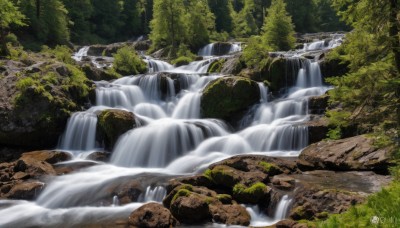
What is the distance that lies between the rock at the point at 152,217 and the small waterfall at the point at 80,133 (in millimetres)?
11759

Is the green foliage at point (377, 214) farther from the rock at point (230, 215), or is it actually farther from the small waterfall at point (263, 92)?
the small waterfall at point (263, 92)

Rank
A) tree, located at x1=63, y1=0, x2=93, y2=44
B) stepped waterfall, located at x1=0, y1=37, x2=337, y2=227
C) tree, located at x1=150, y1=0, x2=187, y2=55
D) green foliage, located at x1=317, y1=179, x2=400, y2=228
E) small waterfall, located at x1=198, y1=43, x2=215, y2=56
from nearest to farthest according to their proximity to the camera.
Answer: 1. green foliage, located at x1=317, y1=179, x2=400, y2=228
2. stepped waterfall, located at x1=0, y1=37, x2=337, y2=227
3. tree, located at x1=150, y1=0, x2=187, y2=55
4. small waterfall, located at x1=198, y1=43, x2=215, y2=56
5. tree, located at x1=63, y1=0, x2=93, y2=44

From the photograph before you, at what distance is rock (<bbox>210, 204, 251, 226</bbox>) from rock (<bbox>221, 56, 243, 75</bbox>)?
2116 cm

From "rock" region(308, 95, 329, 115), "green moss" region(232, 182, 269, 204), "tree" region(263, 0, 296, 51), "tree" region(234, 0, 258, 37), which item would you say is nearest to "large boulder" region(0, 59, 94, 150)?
"green moss" region(232, 182, 269, 204)

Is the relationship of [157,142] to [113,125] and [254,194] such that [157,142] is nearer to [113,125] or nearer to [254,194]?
[113,125]

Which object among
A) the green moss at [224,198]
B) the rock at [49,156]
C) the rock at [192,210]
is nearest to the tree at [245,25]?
the rock at [49,156]

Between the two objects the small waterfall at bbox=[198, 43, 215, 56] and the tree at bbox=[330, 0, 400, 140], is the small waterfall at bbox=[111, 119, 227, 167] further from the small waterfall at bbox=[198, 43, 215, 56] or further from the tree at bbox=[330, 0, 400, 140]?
the small waterfall at bbox=[198, 43, 215, 56]

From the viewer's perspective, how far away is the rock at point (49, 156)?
20.8 meters

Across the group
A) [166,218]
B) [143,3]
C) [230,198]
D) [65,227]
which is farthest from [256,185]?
[143,3]

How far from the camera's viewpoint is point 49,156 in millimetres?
21062

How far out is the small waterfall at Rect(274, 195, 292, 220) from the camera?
1257cm

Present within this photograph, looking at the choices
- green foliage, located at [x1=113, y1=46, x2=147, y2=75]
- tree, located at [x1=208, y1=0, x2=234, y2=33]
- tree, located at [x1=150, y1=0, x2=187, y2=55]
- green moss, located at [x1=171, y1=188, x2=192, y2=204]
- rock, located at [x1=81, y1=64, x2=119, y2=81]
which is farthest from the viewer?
tree, located at [x1=208, y1=0, x2=234, y2=33]

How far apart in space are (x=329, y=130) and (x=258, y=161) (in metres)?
6.77

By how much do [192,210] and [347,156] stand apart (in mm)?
8037
